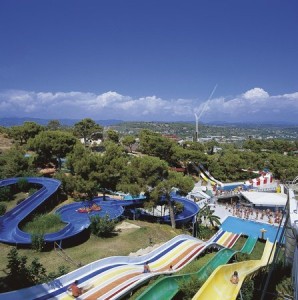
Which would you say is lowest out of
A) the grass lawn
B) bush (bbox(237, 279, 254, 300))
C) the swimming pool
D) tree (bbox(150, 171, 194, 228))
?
the swimming pool

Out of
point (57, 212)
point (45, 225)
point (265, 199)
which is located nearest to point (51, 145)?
point (57, 212)

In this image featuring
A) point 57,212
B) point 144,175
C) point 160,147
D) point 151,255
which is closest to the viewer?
point 151,255

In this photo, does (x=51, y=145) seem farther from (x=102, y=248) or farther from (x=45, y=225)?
(x=102, y=248)

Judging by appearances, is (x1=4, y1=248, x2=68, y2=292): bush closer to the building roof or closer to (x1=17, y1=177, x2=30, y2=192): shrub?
(x1=17, y1=177, x2=30, y2=192): shrub

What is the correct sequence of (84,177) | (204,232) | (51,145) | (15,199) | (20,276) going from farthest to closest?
(51,145)
(84,177)
(15,199)
(204,232)
(20,276)

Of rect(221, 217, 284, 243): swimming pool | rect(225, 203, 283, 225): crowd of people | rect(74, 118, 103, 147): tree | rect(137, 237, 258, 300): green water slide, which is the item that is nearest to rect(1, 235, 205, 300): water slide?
rect(137, 237, 258, 300): green water slide
